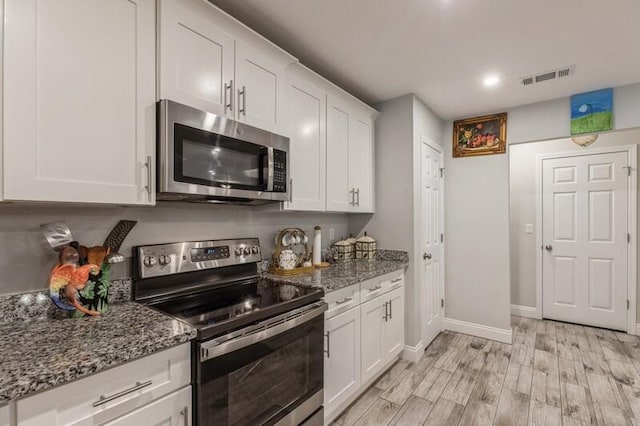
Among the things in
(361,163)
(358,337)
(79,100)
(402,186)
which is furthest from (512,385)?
(79,100)

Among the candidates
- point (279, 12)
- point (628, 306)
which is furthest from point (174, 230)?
point (628, 306)

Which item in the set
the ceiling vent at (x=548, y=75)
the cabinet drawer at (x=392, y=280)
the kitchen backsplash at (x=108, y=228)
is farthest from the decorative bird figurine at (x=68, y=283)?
the ceiling vent at (x=548, y=75)

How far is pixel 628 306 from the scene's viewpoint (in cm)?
345

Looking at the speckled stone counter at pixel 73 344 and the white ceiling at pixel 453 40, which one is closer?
the speckled stone counter at pixel 73 344

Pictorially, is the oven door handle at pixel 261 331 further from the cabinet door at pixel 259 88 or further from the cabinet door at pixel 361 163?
the cabinet door at pixel 361 163

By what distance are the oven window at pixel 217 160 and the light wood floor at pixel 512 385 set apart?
1.66 metres

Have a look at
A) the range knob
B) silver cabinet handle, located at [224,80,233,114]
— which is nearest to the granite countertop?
the range knob

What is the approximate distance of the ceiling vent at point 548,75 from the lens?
7.74ft

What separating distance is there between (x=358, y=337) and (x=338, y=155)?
1.38 meters

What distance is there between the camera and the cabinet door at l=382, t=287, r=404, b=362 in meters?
2.48

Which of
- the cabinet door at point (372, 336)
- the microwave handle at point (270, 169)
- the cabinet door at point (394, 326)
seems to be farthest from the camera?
the cabinet door at point (394, 326)

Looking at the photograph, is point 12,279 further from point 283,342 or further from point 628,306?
point 628,306

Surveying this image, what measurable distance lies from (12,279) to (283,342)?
3.70 feet

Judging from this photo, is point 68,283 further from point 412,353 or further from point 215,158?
point 412,353
